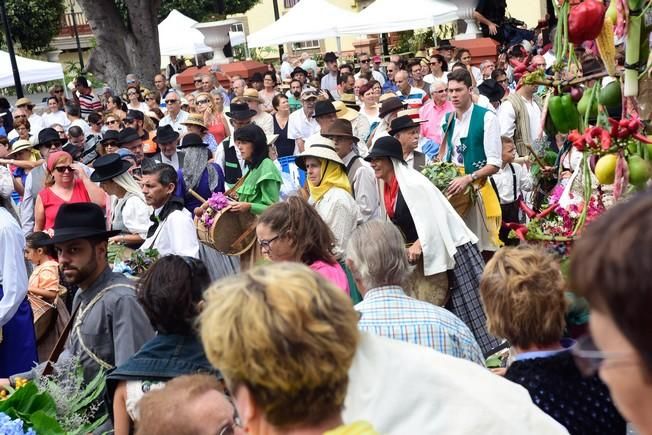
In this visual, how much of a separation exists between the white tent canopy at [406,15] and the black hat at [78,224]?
1721 centimetres

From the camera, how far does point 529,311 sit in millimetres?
3533

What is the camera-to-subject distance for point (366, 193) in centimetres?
765

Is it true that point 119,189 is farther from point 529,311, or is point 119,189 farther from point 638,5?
point 638,5

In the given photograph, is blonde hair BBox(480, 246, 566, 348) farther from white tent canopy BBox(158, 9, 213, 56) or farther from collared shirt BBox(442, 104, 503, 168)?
white tent canopy BBox(158, 9, 213, 56)

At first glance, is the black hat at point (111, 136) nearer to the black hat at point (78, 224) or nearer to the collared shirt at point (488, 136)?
the collared shirt at point (488, 136)

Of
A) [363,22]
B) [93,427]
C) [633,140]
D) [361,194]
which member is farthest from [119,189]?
[363,22]

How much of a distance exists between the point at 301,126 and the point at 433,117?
90.2 inches

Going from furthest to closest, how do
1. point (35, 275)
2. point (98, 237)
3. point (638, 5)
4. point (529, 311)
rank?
point (35, 275) → point (98, 237) → point (529, 311) → point (638, 5)

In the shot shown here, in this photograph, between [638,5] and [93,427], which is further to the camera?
[93,427]

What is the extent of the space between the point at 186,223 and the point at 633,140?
4851mm

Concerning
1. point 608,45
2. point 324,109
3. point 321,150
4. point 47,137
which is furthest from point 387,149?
point 47,137

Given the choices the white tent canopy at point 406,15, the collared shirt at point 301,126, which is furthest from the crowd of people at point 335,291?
the white tent canopy at point 406,15

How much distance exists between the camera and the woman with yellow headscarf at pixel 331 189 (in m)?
7.06

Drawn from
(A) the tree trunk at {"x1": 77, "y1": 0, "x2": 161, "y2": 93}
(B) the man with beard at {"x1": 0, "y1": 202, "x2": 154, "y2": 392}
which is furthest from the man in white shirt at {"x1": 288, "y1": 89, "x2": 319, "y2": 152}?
(A) the tree trunk at {"x1": 77, "y1": 0, "x2": 161, "y2": 93}
